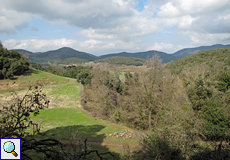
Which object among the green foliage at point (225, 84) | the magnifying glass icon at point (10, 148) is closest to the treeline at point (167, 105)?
Answer: the green foliage at point (225, 84)

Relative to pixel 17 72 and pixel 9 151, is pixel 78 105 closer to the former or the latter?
pixel 17 72

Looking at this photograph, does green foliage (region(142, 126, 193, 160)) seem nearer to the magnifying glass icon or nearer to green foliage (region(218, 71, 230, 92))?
the magnifying glass icon

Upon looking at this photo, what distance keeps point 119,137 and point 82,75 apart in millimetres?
24088

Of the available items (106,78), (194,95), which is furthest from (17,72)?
(194,95)

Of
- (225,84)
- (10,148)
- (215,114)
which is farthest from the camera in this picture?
(225,84)

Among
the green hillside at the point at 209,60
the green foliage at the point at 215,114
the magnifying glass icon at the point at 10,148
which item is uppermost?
the green hillside at the point at 209,60

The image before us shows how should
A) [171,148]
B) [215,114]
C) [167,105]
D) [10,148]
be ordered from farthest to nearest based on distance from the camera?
1. [167,105]
2. [215,114]
3. [171,148]
4. [10,148]

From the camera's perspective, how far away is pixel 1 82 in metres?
27.5

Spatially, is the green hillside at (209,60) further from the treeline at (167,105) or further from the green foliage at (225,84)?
the green foliage at (225,84)

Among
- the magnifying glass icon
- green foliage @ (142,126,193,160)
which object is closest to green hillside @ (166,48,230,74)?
green foliage @ (142,126,193,160)

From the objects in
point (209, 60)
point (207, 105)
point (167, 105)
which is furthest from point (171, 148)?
point (209, 60)

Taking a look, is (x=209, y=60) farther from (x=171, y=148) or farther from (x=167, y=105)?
(x=171, y=148)

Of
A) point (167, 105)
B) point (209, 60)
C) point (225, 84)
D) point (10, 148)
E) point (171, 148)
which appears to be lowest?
point (167, 105)

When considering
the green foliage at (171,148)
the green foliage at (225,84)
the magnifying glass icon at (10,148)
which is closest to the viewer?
the magnifying glass icon at (10,148)
